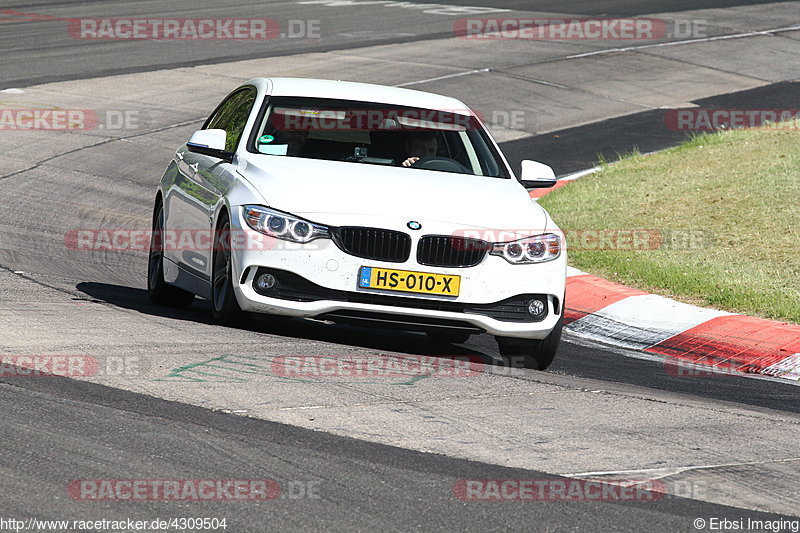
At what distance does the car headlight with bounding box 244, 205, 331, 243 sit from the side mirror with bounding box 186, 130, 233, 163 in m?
1.02

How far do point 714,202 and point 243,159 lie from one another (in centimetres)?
656

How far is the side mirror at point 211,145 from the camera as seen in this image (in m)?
8.57

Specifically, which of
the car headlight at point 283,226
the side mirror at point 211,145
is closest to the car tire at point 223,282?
the car headlight at point 283,226

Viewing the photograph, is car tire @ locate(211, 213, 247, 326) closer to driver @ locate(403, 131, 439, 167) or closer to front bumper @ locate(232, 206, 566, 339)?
front bumper @ locate(232, 206, 566, 339)

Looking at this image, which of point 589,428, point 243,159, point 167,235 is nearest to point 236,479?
point 589,428

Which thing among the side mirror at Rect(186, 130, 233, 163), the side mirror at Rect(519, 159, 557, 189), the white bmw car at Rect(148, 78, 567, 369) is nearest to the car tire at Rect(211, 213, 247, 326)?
the white bmw car at Rect(148, 78, 567, 369)

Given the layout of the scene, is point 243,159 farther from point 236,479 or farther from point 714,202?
point 714,202

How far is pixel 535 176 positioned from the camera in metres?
8.88

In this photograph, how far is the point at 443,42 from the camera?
90.2 feet

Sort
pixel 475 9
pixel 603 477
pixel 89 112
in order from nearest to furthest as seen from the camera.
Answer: pixel 603 477, pixel 89 112, pixel 475 9

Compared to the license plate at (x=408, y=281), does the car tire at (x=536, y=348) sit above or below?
below

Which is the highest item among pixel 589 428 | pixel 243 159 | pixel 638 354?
pixel 243 159

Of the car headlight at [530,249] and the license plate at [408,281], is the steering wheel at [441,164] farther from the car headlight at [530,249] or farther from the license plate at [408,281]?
the license plate at [408,281]

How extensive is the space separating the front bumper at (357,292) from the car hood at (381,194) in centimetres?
24
